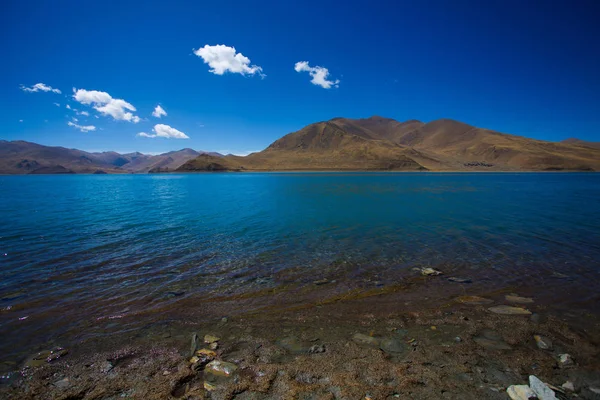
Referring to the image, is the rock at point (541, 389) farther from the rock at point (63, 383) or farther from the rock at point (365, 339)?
the rock at point (63, 383)

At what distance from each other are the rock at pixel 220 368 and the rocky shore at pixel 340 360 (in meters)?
0.02

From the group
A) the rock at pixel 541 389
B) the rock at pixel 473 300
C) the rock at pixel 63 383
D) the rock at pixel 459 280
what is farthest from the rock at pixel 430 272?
the rock at pixel 63 383

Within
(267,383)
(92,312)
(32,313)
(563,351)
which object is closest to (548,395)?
(563,351)

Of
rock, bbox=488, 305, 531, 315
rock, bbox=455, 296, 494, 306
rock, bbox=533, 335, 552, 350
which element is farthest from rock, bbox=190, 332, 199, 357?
rock, bbox=488, 305, 531, 315

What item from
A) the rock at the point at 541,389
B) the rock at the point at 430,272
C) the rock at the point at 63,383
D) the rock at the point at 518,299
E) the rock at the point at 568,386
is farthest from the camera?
the rock at the point at 430,272

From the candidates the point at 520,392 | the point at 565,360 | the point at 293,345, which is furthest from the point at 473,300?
the point at 293,345

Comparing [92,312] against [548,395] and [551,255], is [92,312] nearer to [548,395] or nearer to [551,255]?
[548,395]

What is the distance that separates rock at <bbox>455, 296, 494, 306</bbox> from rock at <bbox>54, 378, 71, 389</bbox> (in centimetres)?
1041

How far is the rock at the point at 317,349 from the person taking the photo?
6.33 meters

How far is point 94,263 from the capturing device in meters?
13.1

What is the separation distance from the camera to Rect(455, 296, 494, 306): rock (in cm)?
912

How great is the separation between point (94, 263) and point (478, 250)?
64.3 feet

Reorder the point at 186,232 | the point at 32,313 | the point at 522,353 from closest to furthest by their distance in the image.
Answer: the point at 522,353 → the point at 32,313 → the point at 186,232

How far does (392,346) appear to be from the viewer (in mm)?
6551
